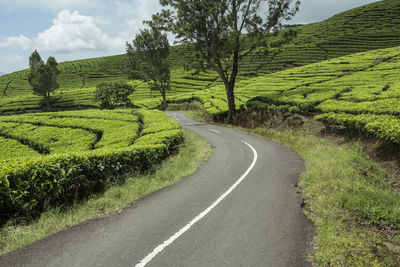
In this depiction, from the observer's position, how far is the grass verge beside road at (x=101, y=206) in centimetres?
550

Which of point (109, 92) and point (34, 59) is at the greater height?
point (34, 59)

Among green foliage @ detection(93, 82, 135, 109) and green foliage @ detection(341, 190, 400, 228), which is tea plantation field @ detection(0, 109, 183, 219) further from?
green foliage @ detection(93, 82, 135, 109)

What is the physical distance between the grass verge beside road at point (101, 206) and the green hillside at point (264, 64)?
51675 mm

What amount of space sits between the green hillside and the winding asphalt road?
55319 mm

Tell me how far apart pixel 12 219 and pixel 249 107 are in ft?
85.7

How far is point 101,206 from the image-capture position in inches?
287

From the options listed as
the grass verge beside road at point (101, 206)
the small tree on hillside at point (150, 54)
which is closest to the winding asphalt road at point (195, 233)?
the grass verge beside road at point (101, 206)

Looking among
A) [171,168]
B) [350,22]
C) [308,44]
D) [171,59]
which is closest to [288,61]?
[308,44]

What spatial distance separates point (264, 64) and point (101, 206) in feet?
313

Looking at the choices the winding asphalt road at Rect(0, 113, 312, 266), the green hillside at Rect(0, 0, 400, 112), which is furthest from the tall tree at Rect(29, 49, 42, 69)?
the winding asphalt road at Rect(0, 113, 312, 266)

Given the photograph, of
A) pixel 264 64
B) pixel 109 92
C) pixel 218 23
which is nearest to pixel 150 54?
pixel 109 92

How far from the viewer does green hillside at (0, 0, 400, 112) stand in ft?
236

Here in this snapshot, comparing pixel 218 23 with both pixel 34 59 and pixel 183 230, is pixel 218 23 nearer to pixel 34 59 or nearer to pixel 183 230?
Result: pixel 183 230

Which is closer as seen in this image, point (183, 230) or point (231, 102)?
point (183, 230)
